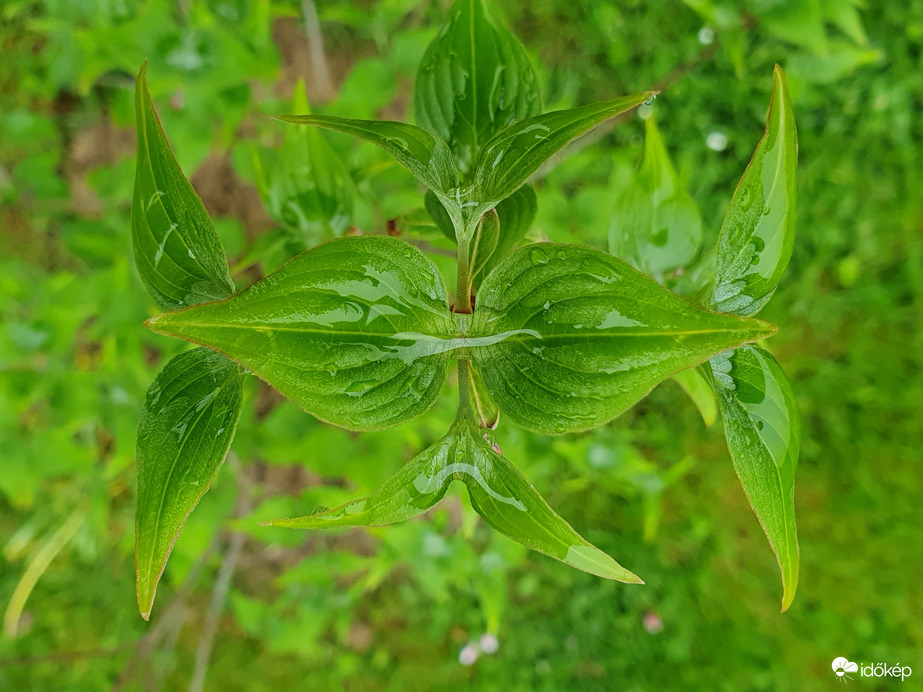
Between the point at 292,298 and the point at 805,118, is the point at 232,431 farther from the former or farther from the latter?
the point at 805,118

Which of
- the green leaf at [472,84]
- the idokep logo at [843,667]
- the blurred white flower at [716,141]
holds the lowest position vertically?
the idokep logo at [843,667]

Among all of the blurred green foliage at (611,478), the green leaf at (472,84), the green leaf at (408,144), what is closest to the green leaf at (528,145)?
the green leaf at (408,144)

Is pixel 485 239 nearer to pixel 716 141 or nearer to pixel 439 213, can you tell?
pixel 439 213

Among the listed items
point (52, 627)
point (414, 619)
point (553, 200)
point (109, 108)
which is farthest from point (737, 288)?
point (52, 627)

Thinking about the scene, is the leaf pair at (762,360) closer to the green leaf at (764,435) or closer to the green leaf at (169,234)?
the green leaf at (764,435)

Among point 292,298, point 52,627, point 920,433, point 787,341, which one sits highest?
point 292,298

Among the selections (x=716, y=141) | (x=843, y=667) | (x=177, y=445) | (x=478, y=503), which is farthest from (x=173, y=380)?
(x=843, y=667)

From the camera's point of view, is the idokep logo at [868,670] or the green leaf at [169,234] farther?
the idokep logo at [868,670]
